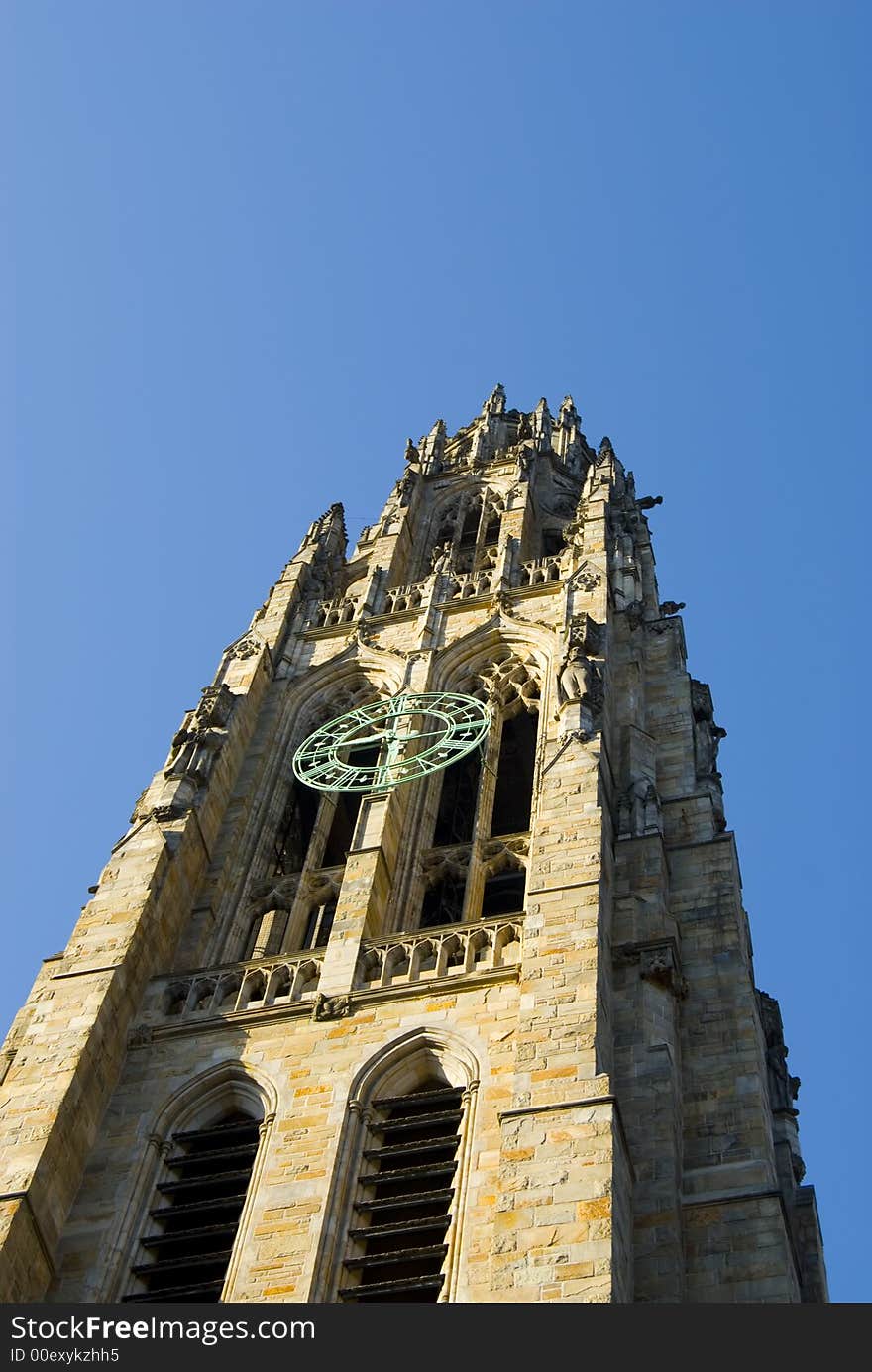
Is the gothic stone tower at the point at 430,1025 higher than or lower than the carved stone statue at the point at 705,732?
lower

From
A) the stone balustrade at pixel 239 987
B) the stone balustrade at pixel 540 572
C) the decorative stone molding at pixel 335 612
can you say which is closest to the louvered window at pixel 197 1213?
the stone balustrade at pixel 239 987

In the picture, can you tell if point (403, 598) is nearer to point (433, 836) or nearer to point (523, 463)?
point (433, 836)

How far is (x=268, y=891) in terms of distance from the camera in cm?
2906

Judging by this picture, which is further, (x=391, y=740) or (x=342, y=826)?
(x=342, y=826)

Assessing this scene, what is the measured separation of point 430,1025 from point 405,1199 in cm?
279

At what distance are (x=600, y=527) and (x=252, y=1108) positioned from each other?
18297 millimetres

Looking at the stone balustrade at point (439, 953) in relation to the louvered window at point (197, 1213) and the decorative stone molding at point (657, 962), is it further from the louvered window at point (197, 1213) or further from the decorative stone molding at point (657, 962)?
the louvered window at point (197, 1213)

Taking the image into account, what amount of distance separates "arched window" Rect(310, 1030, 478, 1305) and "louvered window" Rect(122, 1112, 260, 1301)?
138 cm

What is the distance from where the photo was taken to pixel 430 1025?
23281 mm

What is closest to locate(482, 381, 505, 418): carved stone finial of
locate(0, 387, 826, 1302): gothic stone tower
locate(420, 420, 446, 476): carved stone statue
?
locate(420, 420, 446, 476): carved stone statue

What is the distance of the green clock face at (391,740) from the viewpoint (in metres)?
30.7

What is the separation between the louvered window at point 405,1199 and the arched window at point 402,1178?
1 cm

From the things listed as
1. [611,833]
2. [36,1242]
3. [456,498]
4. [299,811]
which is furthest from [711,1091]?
[456,498]

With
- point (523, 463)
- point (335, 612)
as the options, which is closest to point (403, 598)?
point (335, 612)
